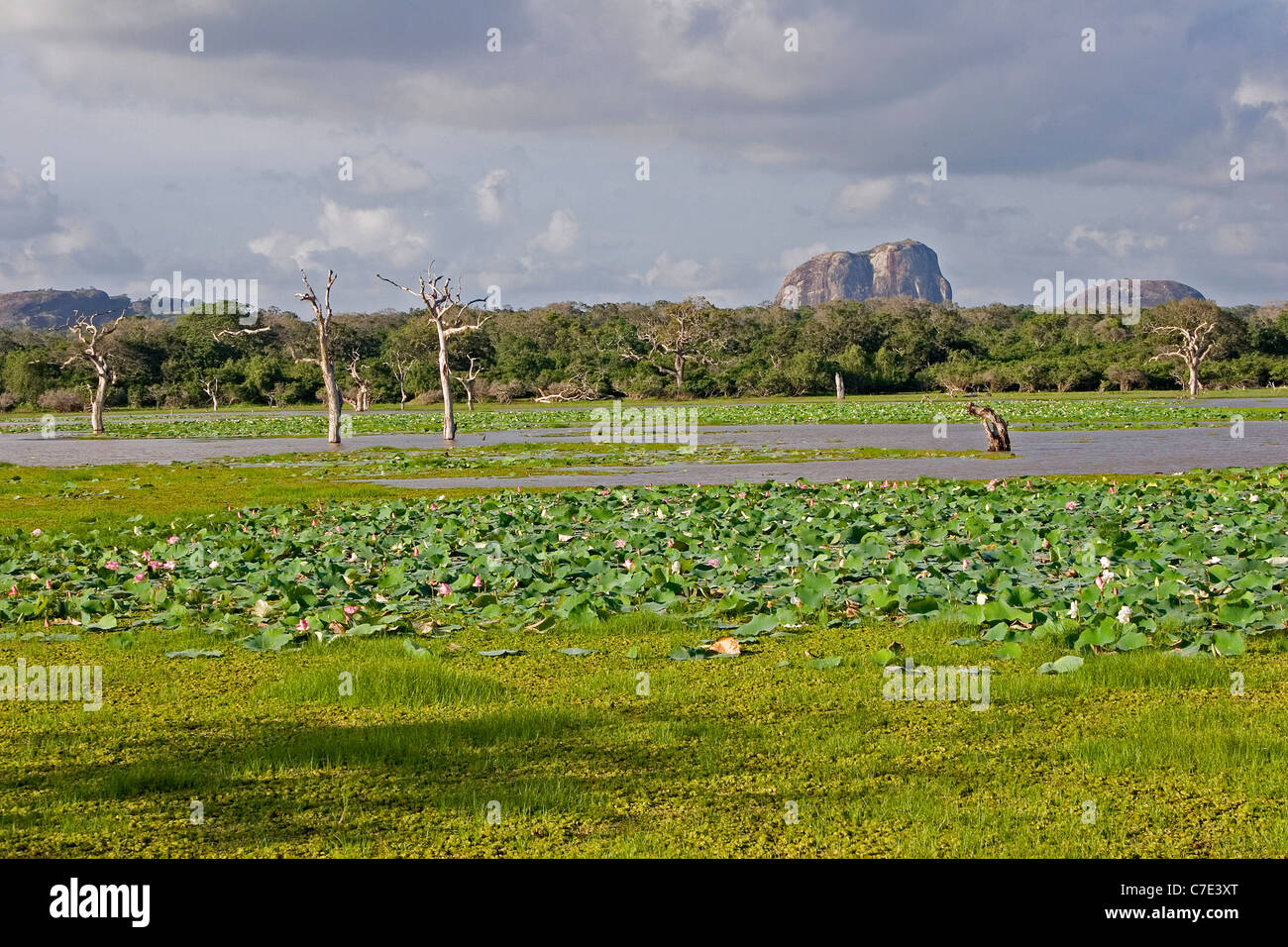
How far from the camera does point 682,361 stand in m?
102

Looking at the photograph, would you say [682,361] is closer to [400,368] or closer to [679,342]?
[679,342]

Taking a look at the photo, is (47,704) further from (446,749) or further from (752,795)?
(752,795)

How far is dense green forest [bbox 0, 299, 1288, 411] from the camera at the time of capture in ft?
315

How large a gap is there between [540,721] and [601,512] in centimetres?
952

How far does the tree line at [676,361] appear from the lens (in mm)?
95375

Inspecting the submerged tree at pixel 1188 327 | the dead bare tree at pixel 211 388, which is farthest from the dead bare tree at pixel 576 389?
the submerged tree at pixel 1188 327

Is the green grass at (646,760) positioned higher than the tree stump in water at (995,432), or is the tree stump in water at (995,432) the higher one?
the tree stump in water at (995,432)

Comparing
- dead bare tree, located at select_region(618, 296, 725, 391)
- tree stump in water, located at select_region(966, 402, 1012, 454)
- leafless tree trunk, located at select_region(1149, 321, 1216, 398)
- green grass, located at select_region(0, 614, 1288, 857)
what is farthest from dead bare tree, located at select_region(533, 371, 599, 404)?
green grass, located at select_region(0, 614, 1288, 857)

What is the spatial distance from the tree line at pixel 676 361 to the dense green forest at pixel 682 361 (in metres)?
0.17

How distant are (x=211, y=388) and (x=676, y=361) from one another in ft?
127

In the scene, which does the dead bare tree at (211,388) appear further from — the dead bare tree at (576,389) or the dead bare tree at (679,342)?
the dead bare tree at (679,342)

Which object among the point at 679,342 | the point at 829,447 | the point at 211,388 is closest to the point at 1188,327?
the point at 679,342

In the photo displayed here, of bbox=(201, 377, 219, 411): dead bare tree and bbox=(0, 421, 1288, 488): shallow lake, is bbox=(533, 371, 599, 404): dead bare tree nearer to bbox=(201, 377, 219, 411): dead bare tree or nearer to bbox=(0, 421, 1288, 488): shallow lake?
bbox=(201, 377, 219, 411): dead bare tree
